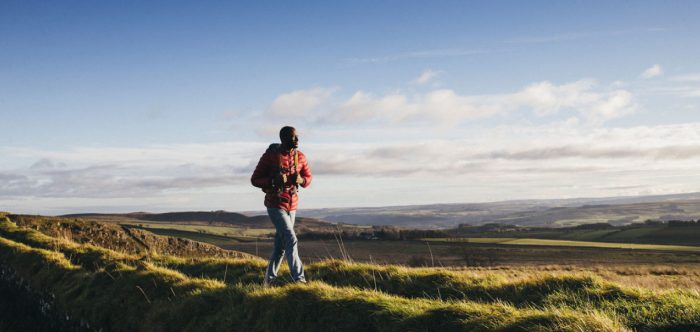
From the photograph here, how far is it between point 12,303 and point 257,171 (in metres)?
8.34

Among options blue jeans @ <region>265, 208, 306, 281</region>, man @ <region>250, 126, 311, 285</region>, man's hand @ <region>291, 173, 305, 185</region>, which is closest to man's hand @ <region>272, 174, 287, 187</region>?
man @ <region>250, 126, 311, 285</region>

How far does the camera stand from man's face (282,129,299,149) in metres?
9.95

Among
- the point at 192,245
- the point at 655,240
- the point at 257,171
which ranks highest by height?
the point at 257,171

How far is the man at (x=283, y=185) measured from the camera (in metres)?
9.78

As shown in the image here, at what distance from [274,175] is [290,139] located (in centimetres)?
78

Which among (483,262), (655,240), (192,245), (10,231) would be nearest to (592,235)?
(655,240)

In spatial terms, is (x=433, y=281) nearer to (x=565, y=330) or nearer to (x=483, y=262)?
(x=565, y=330)

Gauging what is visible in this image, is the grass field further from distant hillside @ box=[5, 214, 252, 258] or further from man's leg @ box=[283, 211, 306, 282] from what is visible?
man's leg @ box=[283, 211, 306, 282]

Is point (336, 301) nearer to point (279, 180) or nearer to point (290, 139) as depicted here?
point (279, 180)

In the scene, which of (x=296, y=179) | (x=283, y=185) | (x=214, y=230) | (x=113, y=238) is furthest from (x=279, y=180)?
(x=214, y=230)

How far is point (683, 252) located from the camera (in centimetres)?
7800

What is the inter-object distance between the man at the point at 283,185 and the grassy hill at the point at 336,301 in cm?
113

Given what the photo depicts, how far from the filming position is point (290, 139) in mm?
9969

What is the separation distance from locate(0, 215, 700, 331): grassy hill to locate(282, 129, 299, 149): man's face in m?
2.77
